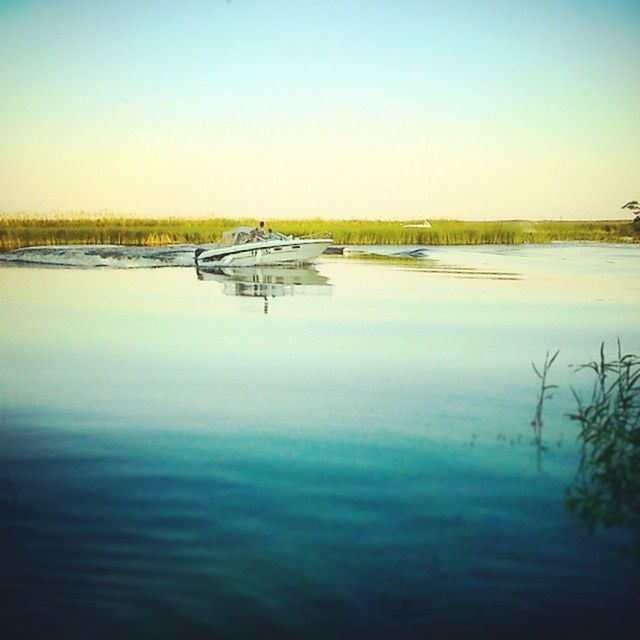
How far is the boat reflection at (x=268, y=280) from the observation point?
21.6 m

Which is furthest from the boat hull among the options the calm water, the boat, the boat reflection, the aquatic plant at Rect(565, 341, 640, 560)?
the aquatic plant at Rect(565, 341, 640, 560)

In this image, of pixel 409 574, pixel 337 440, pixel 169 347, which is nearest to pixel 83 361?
pixel 169 347

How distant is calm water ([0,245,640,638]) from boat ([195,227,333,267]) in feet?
55.4

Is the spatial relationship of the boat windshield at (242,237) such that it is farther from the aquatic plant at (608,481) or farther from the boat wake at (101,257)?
the aquatic plant at (608,481)

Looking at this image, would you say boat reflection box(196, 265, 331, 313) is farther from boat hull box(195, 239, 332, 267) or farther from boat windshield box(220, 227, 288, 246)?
boat windshield box(220, 227, 288, 246)

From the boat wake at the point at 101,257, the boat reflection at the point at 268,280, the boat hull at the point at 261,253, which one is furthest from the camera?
the boat wake at the point at 101,257

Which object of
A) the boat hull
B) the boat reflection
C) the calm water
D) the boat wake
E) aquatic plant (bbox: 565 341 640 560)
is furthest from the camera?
the boat wake

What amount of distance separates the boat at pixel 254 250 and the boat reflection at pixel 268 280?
0.34m

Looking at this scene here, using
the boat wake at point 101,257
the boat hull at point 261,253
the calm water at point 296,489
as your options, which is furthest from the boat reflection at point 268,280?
the calm water at point 296,489

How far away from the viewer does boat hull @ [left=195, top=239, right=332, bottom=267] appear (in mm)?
30609

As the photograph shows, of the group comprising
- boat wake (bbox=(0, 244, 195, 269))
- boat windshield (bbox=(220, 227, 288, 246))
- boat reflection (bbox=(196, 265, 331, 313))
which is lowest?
boat reflection (bbox=(196, 265, 331, 313))

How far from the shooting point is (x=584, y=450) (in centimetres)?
678

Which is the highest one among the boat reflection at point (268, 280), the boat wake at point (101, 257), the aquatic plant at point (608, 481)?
the boat wake at point (101, 257)

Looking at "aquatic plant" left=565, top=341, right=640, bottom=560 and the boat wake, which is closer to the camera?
"aquatic plant" left=565, top=341, right=640, bottom=560
